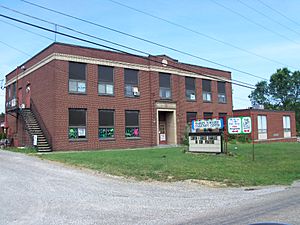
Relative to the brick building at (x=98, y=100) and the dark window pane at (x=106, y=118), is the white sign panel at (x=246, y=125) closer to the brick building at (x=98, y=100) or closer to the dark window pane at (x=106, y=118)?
the brick building at (x=98, y=100)

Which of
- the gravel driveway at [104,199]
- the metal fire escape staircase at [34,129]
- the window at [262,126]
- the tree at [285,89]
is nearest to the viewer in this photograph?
the gravel driveway at [104,199]

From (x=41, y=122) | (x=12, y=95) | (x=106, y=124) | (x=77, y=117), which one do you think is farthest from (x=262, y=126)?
(x=12, y=95)

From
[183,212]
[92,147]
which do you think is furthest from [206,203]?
[92,147]

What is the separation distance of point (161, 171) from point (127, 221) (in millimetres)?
7036

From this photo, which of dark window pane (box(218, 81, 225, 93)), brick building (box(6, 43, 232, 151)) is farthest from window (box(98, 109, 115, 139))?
dark window pane (box(218, 81, 225, 93))

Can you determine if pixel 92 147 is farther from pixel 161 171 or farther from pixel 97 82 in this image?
pixel 161 171

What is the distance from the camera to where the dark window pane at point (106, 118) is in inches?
1086

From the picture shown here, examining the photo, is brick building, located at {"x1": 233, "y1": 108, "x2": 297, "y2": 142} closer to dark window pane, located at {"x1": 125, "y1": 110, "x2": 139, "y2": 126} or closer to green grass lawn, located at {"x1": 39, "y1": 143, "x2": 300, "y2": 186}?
dark window pane, located at {"x1": 125, "y1": 110, "x2": 139, "y2": 126}

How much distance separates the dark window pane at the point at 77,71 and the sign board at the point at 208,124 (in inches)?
394

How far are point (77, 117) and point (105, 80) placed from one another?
4012 mm

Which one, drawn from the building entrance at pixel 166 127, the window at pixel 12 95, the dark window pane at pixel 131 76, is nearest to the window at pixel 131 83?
the dark window pane at pixel 131 76

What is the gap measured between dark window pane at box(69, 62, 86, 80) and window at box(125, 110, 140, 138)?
16.5 feet

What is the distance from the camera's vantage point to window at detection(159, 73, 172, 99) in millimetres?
32188

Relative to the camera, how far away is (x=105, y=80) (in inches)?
1107
